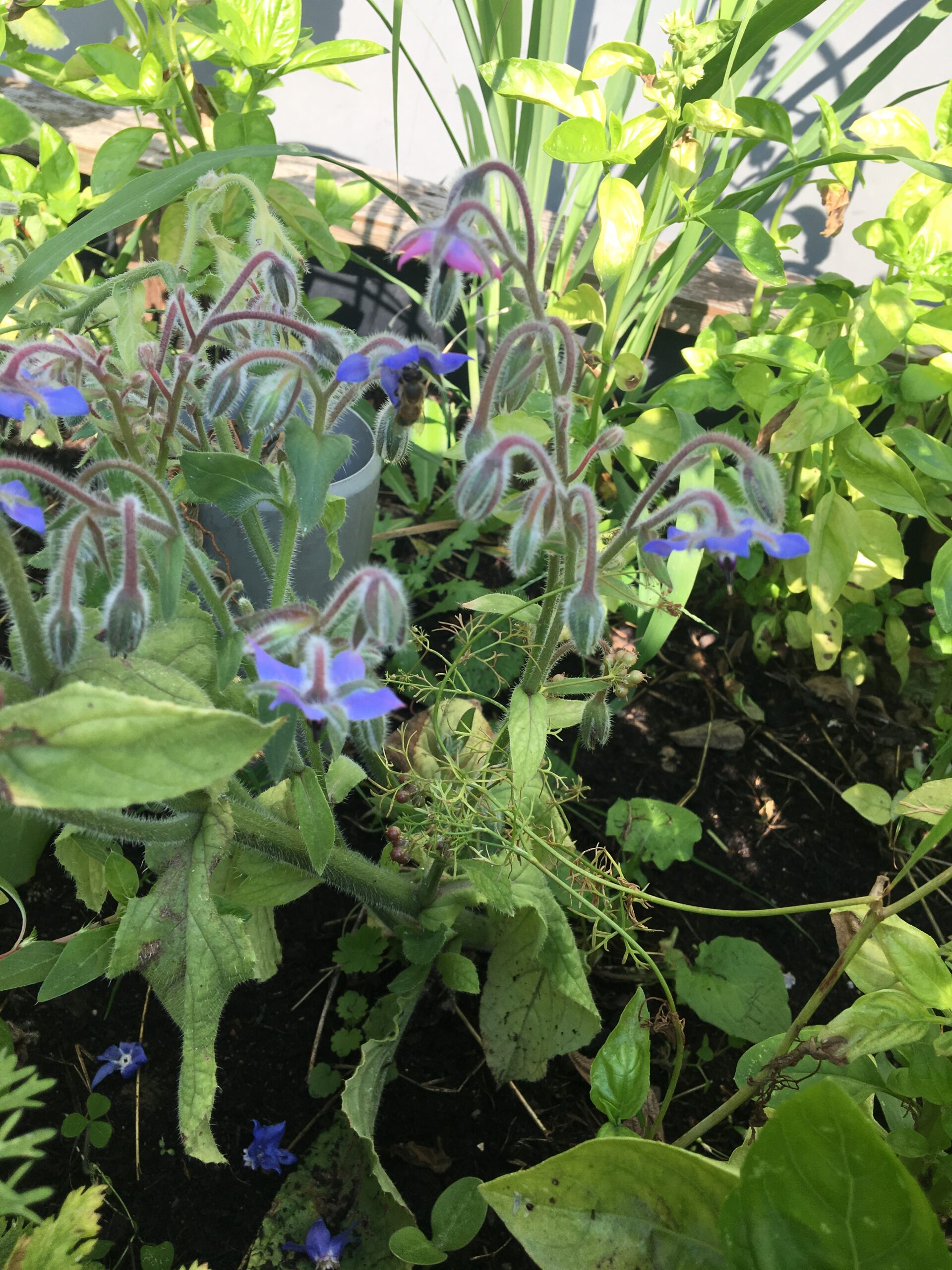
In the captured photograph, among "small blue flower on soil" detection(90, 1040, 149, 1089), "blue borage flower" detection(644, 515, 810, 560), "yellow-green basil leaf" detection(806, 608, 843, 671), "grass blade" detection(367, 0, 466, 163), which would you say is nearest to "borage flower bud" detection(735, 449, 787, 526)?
"blue borage flower" detection(644, 515, 810, 560)

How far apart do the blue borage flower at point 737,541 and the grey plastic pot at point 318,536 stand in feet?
2.45

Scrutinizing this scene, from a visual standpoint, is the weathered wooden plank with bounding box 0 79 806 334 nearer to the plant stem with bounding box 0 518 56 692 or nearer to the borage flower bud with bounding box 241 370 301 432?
the borage flower bud with bounding box 241 370 301 432

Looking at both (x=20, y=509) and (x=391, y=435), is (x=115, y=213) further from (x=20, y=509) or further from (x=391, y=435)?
(x=20, y=509)

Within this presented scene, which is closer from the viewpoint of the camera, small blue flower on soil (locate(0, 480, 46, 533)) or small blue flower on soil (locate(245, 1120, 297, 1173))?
small blue flower on soil (locate(0, 480, 46, 533))

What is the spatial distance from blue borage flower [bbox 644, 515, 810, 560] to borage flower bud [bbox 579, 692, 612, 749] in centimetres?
31

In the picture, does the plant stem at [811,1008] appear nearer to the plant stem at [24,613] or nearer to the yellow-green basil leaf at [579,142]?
the plant stem at [24,613]

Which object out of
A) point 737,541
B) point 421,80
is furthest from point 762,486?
point 421,80

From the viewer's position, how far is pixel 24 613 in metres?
0.68

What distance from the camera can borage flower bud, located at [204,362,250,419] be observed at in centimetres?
81

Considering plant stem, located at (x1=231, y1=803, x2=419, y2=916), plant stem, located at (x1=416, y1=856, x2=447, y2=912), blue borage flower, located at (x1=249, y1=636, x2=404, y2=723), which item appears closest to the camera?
blue borage flower, located at (x1=249, y1=636, x2=404, y2=723)

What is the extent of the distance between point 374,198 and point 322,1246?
2.05 metres

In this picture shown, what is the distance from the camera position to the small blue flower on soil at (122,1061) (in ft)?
3.80

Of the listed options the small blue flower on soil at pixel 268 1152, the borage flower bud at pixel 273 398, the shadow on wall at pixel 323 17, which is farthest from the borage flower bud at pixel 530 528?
the shadow on wall at pixel 323 17

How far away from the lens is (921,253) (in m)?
1.31
